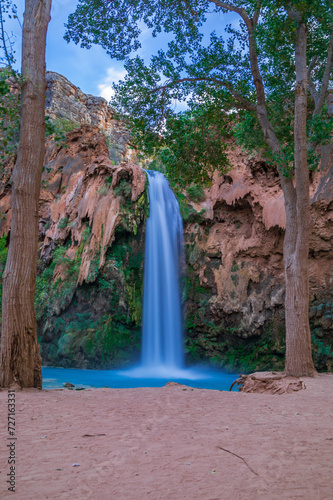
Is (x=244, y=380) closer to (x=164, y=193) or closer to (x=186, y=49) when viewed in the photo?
(x=186, y=49)

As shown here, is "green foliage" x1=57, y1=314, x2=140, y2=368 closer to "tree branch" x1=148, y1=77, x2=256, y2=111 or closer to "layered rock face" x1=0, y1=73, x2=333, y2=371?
"layered rock face" x1=0, y1=73, x2=333, y2=371

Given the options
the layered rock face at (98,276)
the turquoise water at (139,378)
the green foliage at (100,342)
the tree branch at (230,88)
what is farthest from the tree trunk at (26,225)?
the green foliage at (100,342)

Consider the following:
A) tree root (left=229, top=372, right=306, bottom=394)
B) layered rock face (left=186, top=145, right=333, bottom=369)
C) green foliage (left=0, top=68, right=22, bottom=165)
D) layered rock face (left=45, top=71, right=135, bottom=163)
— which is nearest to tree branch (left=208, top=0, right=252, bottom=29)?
green foliage (left=0, top=68, right=22, bottom=165)

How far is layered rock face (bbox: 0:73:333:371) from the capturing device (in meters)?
14.2

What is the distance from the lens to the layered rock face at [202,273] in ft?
46.5

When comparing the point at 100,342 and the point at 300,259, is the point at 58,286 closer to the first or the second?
the point at 100,342

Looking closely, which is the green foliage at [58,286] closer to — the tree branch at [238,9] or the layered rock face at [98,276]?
the layered rock face at [98,276]

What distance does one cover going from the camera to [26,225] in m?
6.83

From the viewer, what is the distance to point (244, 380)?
28.2 feet

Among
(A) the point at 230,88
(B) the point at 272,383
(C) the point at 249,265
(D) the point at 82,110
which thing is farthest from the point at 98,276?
(D) the point at 82,110

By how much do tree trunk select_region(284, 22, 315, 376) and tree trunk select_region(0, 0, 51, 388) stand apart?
5.55m

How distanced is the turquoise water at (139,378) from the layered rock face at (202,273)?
1.00 m

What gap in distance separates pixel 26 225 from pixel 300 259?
6.13 metres

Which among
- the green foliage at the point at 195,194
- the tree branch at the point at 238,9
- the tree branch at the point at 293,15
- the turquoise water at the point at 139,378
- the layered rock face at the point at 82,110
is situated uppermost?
the layered rock face at the point at 82,110
